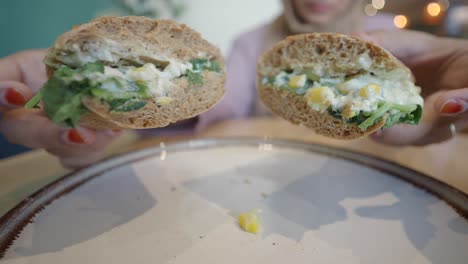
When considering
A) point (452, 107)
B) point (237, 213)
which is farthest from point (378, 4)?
point (237, 213)

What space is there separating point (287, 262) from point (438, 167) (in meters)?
1.20

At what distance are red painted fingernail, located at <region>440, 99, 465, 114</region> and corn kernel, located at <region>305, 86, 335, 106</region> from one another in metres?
0.46

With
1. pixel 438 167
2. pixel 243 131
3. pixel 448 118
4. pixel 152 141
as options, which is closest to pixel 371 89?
pixel 448 118

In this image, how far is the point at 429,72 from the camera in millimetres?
1688

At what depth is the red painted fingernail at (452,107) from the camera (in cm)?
128

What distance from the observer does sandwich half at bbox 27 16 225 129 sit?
1.07 meters

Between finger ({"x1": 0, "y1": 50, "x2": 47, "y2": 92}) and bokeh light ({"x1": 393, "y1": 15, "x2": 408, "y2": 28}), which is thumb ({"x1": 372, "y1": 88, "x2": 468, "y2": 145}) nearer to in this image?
finger ({"x1": 0, "y1": 50, "x2": 47, "y2": 92})

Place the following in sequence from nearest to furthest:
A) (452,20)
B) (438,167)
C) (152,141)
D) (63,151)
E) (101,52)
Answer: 1. (101,52)
2. (63,151)
3. (438,167)
4. (152,141)
5. (452,20)

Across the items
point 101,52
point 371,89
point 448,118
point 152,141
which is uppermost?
point 101,52

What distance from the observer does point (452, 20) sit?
575cm

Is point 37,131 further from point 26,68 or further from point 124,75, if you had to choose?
point 124,75

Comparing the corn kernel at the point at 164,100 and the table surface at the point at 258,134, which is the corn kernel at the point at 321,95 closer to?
the corn kernel at the point at 164,100

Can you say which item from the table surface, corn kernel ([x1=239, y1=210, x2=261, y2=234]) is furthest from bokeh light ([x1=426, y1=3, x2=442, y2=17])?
corn kernel ([x1=239, y1=210, x2=261, y2=234])

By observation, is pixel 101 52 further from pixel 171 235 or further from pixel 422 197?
pixel 422 197
